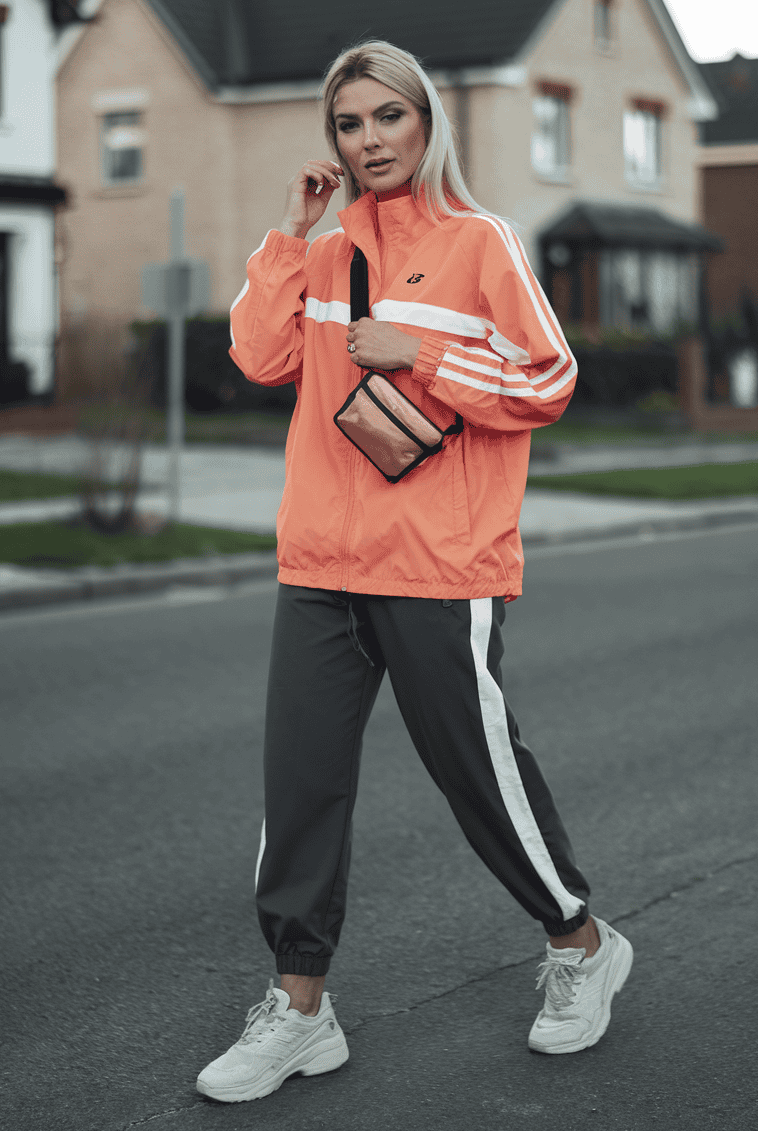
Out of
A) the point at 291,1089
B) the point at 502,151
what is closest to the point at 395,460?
the point at 291,1089

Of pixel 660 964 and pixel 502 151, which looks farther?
pixel 502 151

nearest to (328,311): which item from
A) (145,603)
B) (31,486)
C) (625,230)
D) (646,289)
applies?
(145,603)

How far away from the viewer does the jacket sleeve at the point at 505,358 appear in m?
Answer: 3.08

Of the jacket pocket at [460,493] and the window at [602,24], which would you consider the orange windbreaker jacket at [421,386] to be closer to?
the jacket pocket at [460,493]

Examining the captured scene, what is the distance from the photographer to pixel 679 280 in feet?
99.7

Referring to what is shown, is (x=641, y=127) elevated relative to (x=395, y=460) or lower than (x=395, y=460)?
elevated

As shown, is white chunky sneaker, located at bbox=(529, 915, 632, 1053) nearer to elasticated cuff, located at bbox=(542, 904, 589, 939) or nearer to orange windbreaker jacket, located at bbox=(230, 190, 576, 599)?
elasticated cuff, located at bbox=(542, 904, 589, 939)

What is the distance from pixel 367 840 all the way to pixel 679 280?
26.9 meters

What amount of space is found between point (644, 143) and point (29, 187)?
12.6 metres

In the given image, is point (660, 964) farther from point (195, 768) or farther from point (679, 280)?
point (679, 280)

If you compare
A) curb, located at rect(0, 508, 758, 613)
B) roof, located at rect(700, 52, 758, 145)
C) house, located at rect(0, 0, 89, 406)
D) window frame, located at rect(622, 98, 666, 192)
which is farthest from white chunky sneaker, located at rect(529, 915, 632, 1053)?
roof, located at rect(700, 52, 758, 145)

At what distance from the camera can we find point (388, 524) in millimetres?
3131

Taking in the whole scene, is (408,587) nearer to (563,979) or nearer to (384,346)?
(384,346)

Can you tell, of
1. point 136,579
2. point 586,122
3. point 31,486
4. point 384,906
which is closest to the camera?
point 384,906
